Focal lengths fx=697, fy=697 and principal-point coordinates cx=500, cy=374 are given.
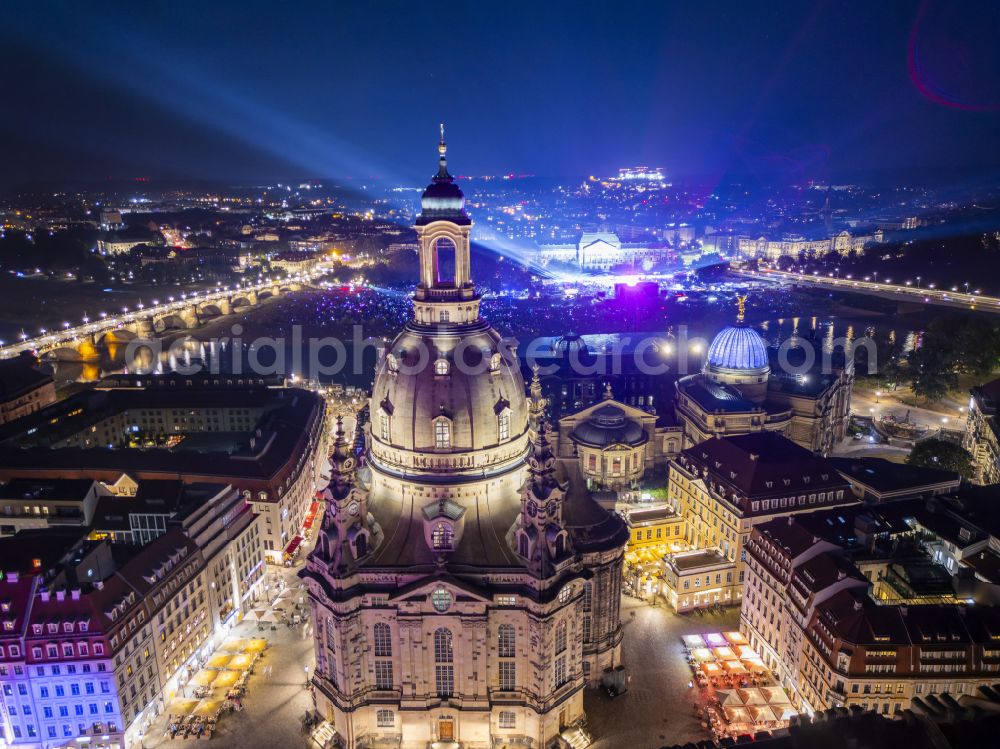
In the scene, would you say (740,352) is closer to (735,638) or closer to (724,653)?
(735,638)

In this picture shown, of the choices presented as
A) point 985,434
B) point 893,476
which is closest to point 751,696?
point 893,476

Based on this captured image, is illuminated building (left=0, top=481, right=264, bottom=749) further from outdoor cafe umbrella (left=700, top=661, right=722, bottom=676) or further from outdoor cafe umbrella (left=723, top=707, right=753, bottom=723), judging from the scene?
outdoor cafe umbrella (left=723, top=707, right=753, bottom=723)

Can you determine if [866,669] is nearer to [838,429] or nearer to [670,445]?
[670,445]

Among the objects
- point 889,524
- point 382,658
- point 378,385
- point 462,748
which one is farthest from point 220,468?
point 889,524

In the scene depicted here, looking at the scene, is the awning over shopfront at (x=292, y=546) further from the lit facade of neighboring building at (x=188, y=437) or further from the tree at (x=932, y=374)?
the tree at (x=932, y=374)

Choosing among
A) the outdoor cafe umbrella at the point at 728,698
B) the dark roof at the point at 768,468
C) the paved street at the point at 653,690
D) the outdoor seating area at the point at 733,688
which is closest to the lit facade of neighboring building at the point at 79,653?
the paved street at the point at 653,690

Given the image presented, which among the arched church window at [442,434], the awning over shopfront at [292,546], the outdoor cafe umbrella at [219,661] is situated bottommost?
the outdoor cafe umbrella at [219,661]
